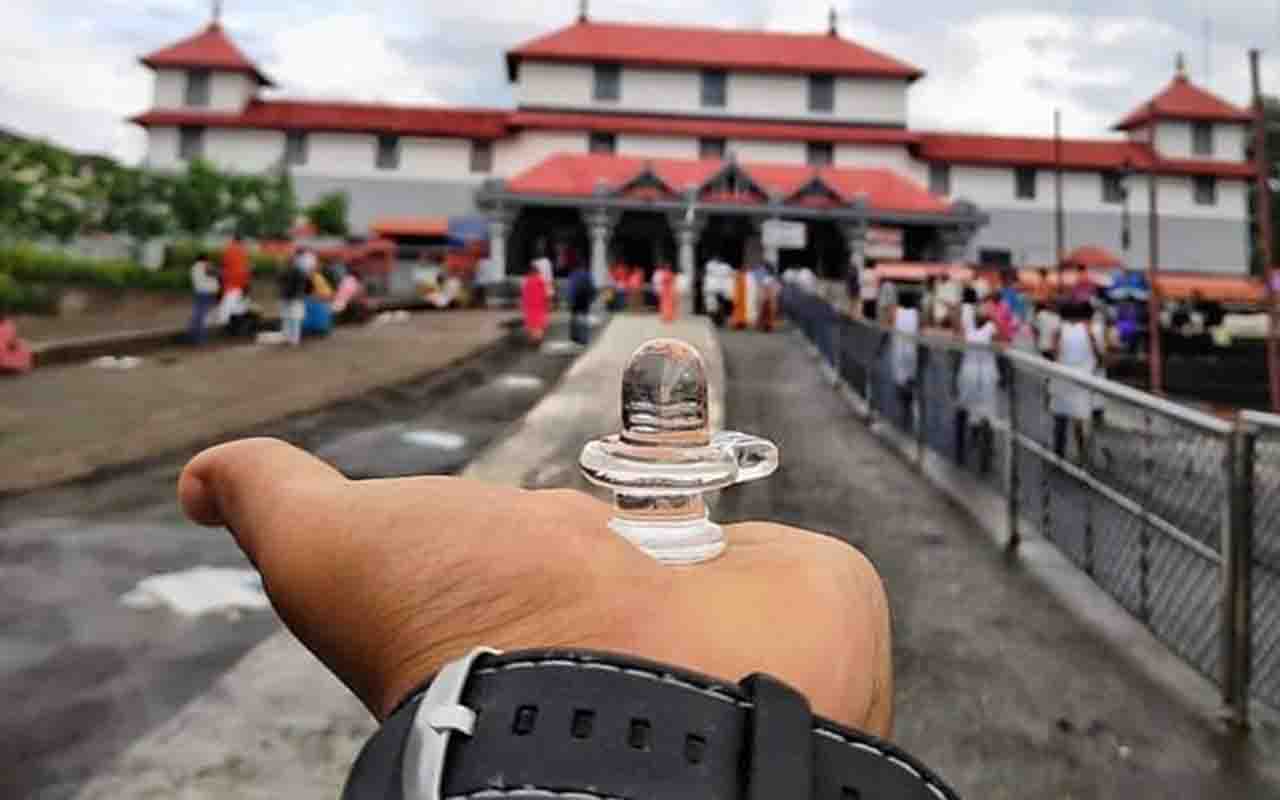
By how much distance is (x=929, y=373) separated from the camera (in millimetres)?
7750

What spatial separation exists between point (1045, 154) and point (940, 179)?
434cm

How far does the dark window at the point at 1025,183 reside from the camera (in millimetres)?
40688

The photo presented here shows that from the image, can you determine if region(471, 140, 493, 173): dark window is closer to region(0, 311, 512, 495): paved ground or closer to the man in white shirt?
region(0, 311, 512, 495): paved ground

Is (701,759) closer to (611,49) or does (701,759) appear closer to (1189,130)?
(611,49)

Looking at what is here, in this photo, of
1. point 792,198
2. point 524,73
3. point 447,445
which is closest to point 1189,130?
point 792,198

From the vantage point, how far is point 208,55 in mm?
40812

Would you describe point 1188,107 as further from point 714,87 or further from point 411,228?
point 411,228

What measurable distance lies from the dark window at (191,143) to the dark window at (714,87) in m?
20.2

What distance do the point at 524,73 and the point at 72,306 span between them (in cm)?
2505

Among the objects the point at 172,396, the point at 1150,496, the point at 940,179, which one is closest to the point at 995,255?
the point at 940,179

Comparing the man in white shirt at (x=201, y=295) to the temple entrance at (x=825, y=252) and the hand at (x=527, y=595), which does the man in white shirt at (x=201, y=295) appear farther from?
the temple entrance at (x=825, y=252)

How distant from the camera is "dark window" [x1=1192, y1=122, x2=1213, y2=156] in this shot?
1722 inches

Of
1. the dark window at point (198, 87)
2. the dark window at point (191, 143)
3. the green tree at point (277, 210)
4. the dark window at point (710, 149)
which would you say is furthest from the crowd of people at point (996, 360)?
the dark window at point (198, 87)

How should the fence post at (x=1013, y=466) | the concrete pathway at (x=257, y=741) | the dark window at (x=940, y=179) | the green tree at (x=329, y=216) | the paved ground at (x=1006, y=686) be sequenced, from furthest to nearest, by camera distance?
the dark window at (x=940, y=179) → the green tree at (x=329, y=216) → the fence post at (x=1013, y=466) → the paved ground at (x=1006, y=686) → the concrete pathway at (x=257, y=741)
